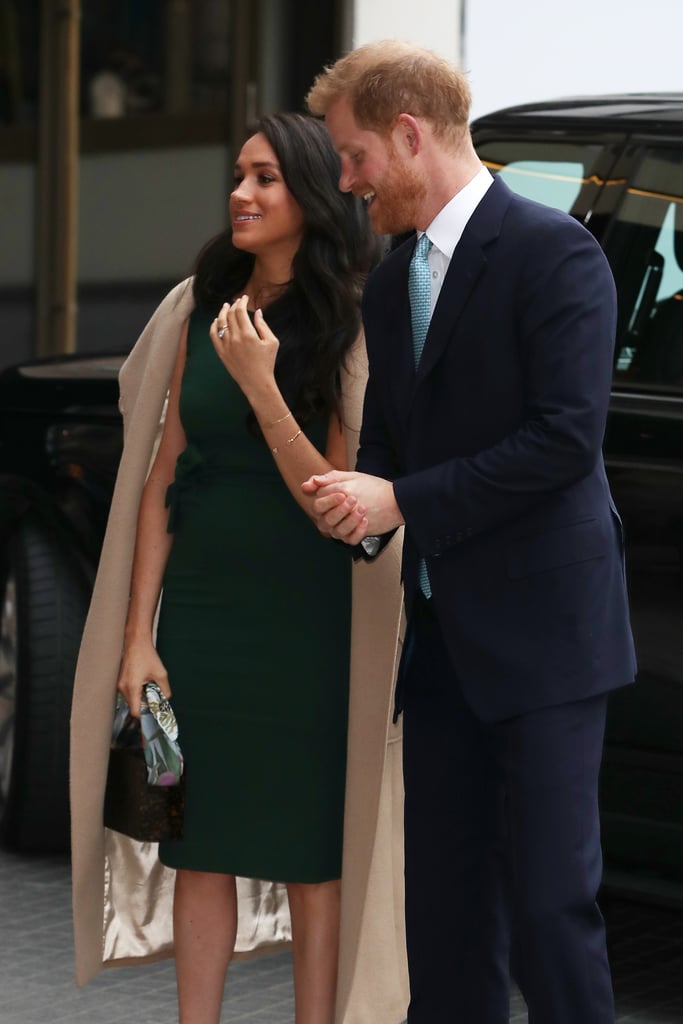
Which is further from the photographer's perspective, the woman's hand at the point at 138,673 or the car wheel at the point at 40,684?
the car wheel at the point at 40,684

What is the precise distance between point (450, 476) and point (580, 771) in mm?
486

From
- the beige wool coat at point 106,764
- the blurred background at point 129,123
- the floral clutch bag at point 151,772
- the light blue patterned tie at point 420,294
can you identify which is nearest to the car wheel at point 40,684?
the beige wool coat at point 106,764

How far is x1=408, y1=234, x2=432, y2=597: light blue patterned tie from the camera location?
303cm

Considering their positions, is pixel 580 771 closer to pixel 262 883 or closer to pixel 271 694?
pixel 271 694

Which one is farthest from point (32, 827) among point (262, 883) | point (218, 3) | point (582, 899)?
point (218, 3)

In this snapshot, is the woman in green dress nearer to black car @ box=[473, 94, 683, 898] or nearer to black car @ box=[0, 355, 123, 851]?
black car @ box=[473, 94, 683, 898]

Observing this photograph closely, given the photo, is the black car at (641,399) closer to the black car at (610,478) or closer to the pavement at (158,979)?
the black car at (610,478)

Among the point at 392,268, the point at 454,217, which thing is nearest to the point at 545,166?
the point at 392,268

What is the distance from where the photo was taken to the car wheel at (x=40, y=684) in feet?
17.4

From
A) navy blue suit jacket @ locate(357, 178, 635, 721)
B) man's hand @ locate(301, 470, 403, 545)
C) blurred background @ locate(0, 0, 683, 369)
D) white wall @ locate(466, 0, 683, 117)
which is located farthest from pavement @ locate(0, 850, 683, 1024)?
blurred background @ locate(0, 0, 683, 369)

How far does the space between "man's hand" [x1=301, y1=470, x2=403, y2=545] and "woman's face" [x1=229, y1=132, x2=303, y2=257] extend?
2.41 ft

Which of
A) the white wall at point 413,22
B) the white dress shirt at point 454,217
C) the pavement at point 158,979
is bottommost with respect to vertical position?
the pavement at point 158,979

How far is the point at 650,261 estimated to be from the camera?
4.21 metres

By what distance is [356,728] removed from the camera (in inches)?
136
